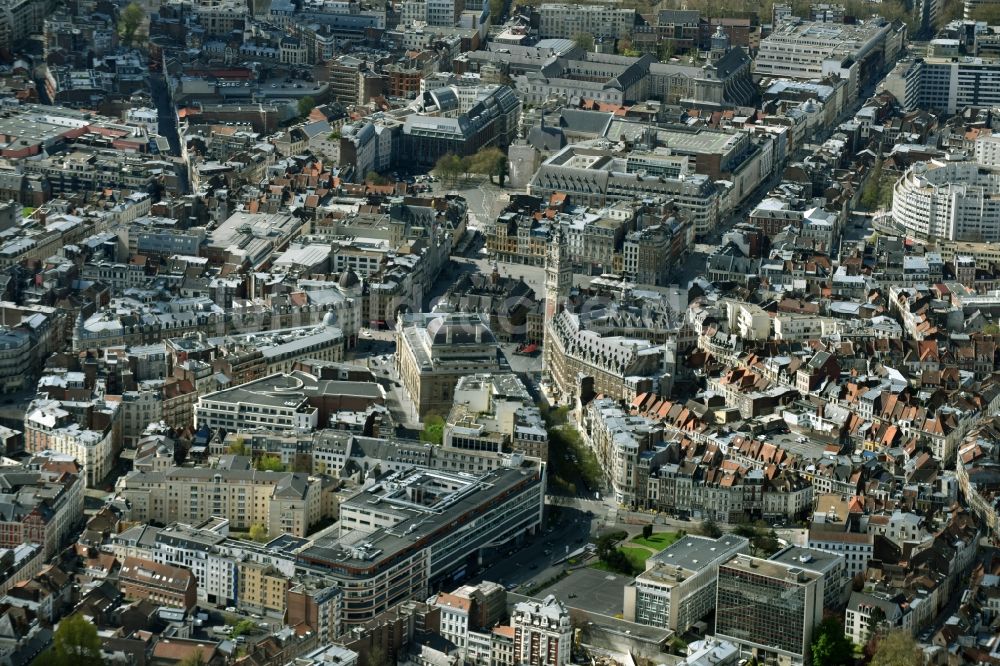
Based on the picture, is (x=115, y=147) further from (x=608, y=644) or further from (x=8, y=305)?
(x=608, y=644)

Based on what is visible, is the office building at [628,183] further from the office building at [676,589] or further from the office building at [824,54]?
the office building at [676,589]

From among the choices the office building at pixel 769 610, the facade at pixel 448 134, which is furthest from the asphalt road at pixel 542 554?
the facade at pixel 448 134

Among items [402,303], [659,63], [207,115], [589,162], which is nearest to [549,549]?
[402,303]

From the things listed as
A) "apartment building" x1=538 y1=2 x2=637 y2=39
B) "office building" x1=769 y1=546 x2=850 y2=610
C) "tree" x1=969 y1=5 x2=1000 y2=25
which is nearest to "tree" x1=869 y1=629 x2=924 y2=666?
"office building" x1=769 y1=546 x2=850 y2=610

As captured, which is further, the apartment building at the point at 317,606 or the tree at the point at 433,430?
the tree at the point at 433,430

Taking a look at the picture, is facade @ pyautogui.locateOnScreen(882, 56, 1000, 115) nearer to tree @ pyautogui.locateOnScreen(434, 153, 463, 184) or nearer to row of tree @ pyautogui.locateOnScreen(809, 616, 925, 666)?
tree @ pyautogui.locateOnScreen(434, 153, 463, 184)

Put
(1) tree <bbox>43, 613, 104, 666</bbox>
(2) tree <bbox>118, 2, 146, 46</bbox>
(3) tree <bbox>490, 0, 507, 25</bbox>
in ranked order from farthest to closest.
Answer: (3) tree <bbox>490, 0, 507, 25</bbox>
(2) tree <bbox>118, 2, 146, 46</bbox>
(1) tree <bbox>43, 613, 104, 666</bbox>

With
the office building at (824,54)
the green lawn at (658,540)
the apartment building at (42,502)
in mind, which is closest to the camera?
the apartment building at (42,502)
